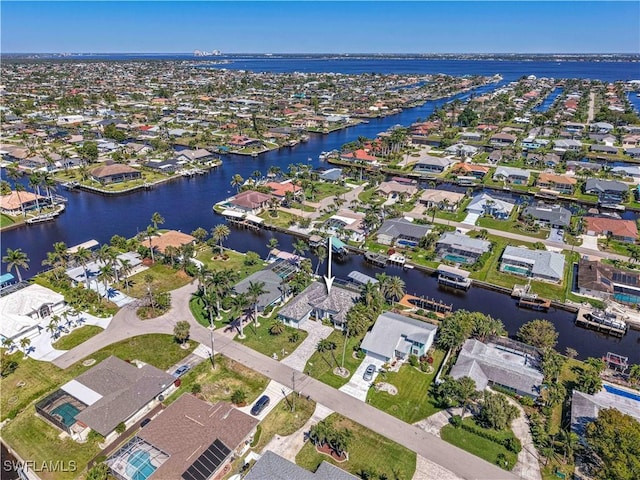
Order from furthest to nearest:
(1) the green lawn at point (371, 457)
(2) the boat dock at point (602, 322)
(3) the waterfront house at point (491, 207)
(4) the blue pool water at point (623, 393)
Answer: (3) the waterfront house at point (491, 207), (2) the boat dock at point (602, 322), (4) the blue pool water at point (623, 393), (1) the green lawn at point (371, 457)

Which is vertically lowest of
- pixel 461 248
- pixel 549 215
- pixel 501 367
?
pixel 501 367

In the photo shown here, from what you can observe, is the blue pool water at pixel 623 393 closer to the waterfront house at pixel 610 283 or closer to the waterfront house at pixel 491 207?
the waterfront house at pixel 610 283

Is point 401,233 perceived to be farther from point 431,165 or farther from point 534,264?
point 431,165

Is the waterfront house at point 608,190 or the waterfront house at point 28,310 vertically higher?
the waterfront house at point 608,190

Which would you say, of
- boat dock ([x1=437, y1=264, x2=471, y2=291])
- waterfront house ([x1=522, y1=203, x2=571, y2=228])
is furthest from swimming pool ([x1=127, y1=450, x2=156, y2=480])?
waterfront house ([x1=522, y1=203, x2=571, y2=228])

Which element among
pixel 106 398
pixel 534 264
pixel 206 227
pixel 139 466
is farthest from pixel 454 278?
pixel 206 227

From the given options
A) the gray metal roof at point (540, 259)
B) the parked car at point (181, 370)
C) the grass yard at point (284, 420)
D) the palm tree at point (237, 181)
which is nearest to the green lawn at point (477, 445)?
the grass yard at point (284, 420)

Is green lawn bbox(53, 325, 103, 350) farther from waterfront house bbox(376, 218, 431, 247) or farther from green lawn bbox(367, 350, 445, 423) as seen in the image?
waterfront house bbox(376, 218, 431, 247)
